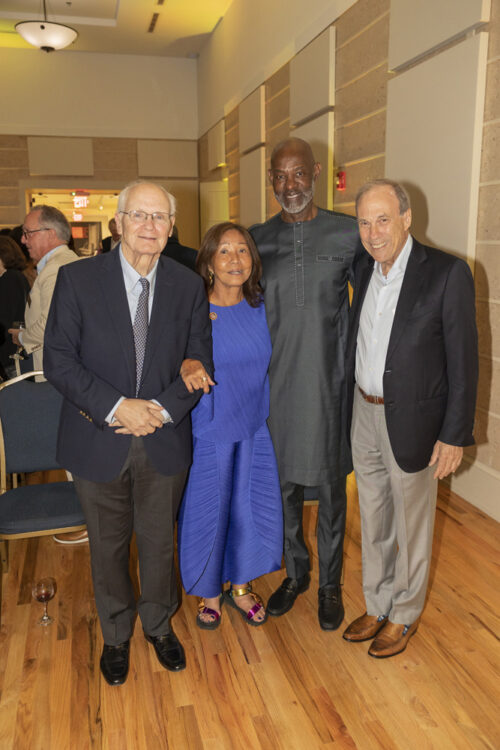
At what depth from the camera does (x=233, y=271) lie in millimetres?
2293

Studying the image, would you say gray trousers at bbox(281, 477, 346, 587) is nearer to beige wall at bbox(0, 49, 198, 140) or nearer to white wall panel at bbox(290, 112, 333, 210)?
white wall panel at bbox(290, 112, 333, 210)

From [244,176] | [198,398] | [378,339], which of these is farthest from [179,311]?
[244,176]

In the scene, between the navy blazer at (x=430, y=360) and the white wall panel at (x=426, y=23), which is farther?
the white wall panel at (x=426, y=23)

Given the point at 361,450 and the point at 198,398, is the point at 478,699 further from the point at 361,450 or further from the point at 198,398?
the point at 198,398

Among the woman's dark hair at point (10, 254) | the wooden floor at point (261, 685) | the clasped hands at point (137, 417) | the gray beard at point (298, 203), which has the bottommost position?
the wooden floor at point (261, 685)

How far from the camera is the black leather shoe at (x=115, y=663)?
217 centimetres

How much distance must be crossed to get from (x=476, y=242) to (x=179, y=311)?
2.21 m

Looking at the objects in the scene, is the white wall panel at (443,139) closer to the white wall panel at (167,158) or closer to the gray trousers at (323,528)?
the gray trousers at (323,528)

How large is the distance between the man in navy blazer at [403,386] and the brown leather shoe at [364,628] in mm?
17

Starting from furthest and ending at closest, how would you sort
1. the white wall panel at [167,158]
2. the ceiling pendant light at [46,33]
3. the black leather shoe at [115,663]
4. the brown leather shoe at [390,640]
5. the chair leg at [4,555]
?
the white wall panel at [167,158] < the ceiling pendant light at [46,33] < the chair leg at [4,555] < the brown leather shoe at [390,640] < the black leather shoe at [115,663]

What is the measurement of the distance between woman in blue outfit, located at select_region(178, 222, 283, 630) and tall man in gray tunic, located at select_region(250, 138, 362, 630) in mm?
72

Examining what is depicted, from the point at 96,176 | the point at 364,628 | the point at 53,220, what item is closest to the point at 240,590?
the point at 364,628

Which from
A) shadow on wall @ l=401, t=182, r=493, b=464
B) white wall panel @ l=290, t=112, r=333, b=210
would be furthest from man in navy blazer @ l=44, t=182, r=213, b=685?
white wall panel @ l=290, t=112, r=333, b=210

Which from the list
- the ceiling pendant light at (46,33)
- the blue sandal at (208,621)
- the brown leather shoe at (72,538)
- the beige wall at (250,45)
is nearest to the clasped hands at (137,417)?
the blue sandal at (208,621)
